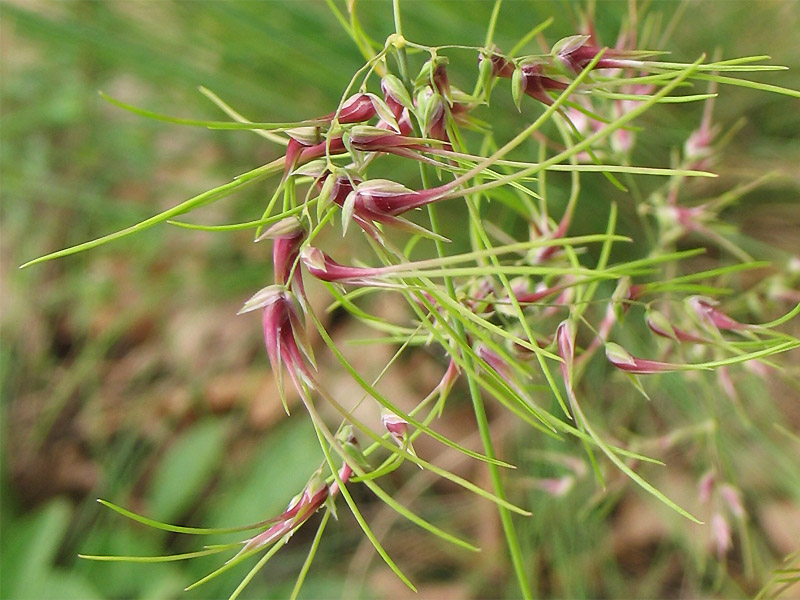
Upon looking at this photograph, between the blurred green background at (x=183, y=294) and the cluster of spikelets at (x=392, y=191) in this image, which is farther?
the blurred green background at (x=183, y=294)

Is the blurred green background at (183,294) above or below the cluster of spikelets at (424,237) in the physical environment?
below

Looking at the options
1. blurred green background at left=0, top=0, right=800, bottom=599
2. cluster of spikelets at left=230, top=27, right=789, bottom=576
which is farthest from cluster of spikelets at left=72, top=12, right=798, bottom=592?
blurred green background at left=0, top=0, right=800, bottom=599

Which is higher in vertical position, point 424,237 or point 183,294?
point 424,237

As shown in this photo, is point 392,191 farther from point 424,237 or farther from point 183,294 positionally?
point 183,294

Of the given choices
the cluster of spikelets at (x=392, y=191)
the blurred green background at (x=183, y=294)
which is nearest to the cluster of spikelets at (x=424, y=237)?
the cluster of spikelets at (x=392, y=191)

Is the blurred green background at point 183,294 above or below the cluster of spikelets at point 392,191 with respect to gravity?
below

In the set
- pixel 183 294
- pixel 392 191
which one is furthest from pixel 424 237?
pixel 183 294

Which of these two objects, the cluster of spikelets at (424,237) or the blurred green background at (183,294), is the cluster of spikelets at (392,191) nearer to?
the cluster of spikelets at (424,237)

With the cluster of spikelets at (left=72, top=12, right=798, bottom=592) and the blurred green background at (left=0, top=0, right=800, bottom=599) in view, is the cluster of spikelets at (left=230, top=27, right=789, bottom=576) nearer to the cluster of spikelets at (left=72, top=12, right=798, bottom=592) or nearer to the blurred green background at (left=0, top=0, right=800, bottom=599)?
the cluster of spikelets at (left=72, top=12, right=798, bottom=592)

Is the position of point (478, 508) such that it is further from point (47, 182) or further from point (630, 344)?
point (47, 182)
